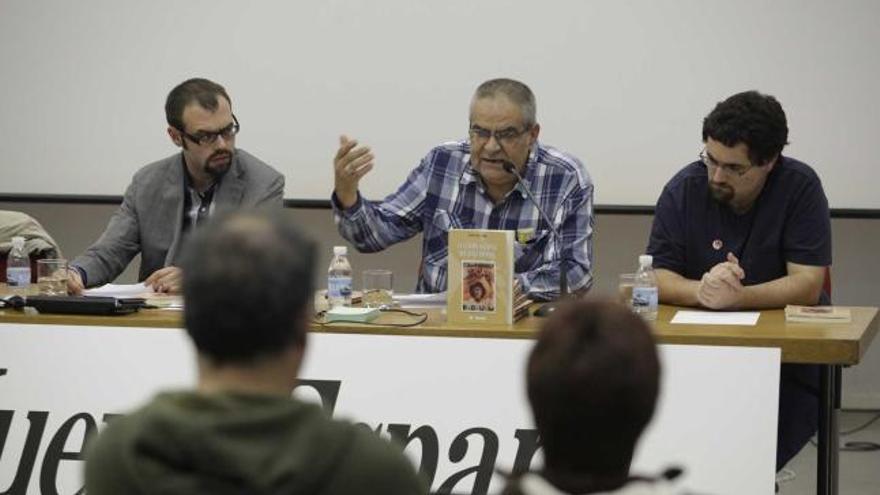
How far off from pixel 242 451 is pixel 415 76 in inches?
162

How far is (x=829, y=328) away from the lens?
3.45 metres

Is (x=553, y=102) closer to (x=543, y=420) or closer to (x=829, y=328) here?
(x=829, y=328)

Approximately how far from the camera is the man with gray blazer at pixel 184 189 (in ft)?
14.4

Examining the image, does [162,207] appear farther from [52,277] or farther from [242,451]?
[242,451]

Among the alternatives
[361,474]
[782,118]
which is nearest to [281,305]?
[361,474]

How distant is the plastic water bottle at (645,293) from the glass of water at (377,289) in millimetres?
688

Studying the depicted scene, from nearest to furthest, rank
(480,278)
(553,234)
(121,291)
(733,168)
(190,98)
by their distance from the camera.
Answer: (480,278), (733,168), (553,234), (121,291), (190,98)

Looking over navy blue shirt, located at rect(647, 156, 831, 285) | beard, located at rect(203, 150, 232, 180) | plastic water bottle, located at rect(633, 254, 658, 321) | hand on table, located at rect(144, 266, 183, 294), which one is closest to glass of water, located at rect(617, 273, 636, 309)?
plastic water bottle, located at rect(633, 254, 658, 321)

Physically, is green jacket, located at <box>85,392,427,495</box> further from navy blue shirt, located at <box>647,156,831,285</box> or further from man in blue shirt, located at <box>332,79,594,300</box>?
navy blue shirt, located at <box>647,156,831,285</box>

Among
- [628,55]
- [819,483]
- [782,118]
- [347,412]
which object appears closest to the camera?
[347,412]

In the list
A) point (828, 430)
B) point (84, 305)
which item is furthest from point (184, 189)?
point (828, 430)

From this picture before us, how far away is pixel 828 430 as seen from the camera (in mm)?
3508

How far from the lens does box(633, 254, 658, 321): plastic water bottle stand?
141 inches

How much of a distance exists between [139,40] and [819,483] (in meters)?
3.39
